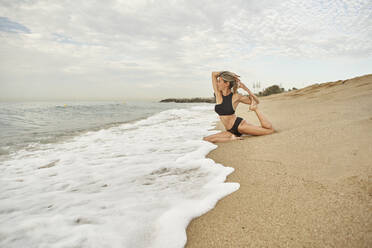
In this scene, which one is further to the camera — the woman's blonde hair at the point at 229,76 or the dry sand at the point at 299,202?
the woman's blonde hair at the point at 229,76

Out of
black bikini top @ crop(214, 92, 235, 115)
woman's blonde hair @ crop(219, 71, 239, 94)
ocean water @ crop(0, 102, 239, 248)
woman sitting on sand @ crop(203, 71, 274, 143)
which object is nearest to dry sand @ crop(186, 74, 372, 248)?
ocean water @ crop(0, 102, 239, 248)

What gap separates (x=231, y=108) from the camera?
4516 mm

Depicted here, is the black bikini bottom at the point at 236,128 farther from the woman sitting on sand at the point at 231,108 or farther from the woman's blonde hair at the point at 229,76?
the woman's blonde hair at the point at 229,76

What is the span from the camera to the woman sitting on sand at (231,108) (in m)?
4.39

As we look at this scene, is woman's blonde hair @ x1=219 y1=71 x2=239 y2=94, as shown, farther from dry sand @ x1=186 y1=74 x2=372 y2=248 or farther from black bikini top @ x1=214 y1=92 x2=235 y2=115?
dry sand @ x1=186 y1=74 x2=372 y2=248

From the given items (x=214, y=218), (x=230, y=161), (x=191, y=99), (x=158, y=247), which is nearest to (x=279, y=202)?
(x=214, y=218)

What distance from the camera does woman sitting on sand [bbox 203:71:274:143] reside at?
439 cm

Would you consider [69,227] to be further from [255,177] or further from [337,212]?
[337,212]

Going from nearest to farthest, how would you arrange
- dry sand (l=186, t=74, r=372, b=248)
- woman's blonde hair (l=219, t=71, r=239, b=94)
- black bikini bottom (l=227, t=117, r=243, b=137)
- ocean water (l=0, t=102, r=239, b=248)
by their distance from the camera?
dry sand (l=186, t=74, r=372, b=248) → ocean water (l=0, t=102, r=239, b=248) → woman's blonde hair (l=219, t=71, r=239, b=94) → black bikini bottom (l=227, t=117, r=243, b=137)

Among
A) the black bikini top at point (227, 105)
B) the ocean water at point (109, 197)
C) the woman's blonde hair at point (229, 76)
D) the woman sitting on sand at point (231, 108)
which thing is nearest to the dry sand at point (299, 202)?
the ocean water at point (109, 197)

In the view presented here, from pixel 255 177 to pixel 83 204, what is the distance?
5.88ft

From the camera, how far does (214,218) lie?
1.52 metres

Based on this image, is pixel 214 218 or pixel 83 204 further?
pixel 83 204

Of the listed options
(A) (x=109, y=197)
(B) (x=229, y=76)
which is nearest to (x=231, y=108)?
(B) (x=229, y=76)
